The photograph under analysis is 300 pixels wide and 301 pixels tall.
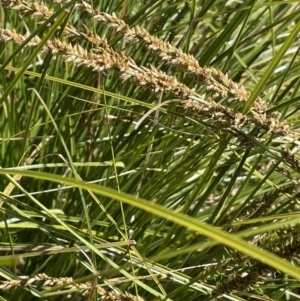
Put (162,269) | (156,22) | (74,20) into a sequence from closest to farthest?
(162,269) < (156,22) < (74,20)

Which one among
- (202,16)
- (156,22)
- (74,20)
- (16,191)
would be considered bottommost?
(16,191)

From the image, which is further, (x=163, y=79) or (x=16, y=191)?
(x=16, y=191)

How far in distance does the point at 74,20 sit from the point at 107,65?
109 cm

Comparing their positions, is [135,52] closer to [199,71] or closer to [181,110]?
[181,110]

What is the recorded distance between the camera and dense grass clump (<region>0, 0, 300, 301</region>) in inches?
31.3

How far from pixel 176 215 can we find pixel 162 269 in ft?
1.91

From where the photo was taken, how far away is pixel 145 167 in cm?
111

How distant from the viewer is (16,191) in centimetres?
135

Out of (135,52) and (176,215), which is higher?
(176,215)

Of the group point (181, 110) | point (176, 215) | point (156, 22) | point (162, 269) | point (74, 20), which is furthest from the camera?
point (74, 20)

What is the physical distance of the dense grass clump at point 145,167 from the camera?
79 cm

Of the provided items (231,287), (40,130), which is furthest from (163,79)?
(40,130)

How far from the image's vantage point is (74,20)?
5.89 feet

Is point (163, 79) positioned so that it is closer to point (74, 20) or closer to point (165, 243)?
point (165, 243)
